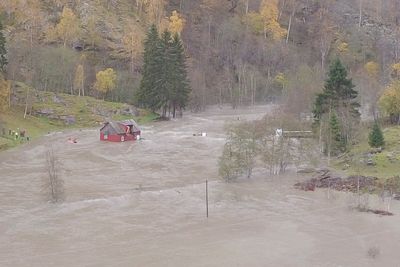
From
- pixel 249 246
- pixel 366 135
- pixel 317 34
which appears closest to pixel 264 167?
pixel 366 135

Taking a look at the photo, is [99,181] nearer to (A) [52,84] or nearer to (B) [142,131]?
(B) [142,131]

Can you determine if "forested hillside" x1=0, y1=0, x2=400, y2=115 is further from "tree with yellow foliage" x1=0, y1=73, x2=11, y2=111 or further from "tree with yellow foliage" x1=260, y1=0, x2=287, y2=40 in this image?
"tree with yellow foliage" x1=0, y1=73, x2=11, y2=111

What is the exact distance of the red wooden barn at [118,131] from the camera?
64625mm

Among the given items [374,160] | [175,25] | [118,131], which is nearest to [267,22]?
[175,25]

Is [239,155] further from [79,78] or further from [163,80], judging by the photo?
[79,78]

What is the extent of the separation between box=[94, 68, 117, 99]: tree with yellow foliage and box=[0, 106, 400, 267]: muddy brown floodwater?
38705 millimetres

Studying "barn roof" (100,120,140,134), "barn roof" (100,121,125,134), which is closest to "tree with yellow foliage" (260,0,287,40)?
"barn roof" (100,120,140,134)

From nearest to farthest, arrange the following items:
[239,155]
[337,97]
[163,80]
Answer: [239,155]
[337,97]
[163,80]

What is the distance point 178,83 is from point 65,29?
85.8 feet

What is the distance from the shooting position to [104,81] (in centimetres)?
8988

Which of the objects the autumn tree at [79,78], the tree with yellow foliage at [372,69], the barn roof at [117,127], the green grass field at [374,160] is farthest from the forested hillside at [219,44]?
the barn roof at [117,127]

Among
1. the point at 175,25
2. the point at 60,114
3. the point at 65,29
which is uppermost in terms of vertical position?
the point at 175,25

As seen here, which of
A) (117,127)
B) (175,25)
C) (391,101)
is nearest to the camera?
(391,101)

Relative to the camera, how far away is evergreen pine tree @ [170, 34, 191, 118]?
87.7 meters
